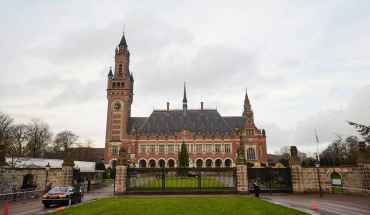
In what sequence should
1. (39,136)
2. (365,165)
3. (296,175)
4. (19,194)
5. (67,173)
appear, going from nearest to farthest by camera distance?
(19,194), (365,165), (67,173), (296,175), (39,136)

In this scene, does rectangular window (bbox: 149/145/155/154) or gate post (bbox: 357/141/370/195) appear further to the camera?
rectangular window (bbox: 149/145/155/154)

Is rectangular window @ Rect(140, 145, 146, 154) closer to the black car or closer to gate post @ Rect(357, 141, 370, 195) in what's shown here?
the black car

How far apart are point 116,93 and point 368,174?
210ft

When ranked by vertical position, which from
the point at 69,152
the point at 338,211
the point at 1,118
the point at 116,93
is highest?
the point at 116,93

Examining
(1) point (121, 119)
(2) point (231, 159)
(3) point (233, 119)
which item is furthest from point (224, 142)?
A: (1) point (121, 119)

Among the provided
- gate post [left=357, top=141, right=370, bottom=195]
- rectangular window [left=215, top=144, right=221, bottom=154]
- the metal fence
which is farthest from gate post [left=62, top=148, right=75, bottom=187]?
rectangular window [left=215, top=144, right=221, bottom=154]

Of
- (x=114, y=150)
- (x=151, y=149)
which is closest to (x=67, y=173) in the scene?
(x=151, y=149)

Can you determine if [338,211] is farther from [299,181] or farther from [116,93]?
[116,93]

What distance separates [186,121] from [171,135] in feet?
22.5

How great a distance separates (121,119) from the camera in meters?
70.9

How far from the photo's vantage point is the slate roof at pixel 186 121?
70.3m

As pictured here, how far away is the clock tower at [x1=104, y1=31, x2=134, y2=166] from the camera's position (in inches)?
2717

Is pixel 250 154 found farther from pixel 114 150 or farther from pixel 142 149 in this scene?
pixel 114 150

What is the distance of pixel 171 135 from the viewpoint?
2709 inches
